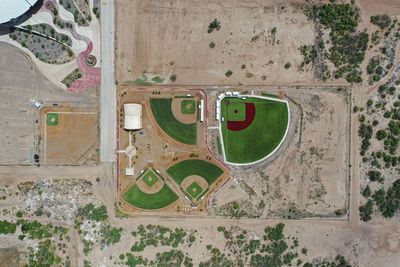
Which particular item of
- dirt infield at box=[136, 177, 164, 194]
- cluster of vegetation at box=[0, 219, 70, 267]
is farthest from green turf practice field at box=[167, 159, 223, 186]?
cluster of vegetation at box=[0, 219, 70, 267]

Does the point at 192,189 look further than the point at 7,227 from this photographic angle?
Yes

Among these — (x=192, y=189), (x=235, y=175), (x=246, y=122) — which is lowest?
(x=192, y=189)

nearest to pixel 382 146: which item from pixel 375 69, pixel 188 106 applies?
pixel 375 69

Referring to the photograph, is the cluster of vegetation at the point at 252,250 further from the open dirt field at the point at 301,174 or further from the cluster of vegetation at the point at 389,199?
→ the cluster of vegetation at the point at 389,199

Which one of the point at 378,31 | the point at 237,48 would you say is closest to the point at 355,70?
the point at 378,31

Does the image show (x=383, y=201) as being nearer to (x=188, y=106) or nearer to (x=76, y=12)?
(x=188, y=106)

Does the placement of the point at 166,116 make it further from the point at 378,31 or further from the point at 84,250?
the point at 378,31

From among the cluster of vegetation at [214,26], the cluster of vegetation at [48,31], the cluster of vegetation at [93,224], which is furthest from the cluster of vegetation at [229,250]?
the cluster of vegetation at [48,31]
